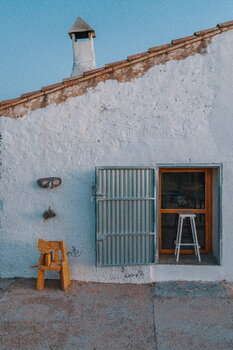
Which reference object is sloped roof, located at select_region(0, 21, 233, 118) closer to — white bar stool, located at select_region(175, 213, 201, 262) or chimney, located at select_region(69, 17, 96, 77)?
white bar stool, located at select_region(175, 213, 201, 262)

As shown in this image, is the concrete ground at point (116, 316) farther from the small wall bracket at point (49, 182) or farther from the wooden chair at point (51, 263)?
the small wall bracket at point (49, 182)

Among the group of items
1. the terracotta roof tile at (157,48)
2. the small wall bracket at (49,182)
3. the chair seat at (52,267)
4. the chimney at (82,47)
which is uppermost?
the chimney at (82,47)

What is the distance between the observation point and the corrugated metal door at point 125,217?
498 centimetres

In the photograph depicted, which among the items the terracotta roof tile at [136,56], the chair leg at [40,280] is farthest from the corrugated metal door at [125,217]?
the terracotta roof tile at [136,56]

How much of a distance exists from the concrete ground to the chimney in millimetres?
5648

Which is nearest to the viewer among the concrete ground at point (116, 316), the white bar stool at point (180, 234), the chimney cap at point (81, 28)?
the concrete ground at point (116, 316)

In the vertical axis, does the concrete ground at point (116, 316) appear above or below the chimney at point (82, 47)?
below

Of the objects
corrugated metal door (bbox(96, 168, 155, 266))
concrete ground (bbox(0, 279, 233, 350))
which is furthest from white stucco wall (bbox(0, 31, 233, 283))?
concrete ground (bbox(0, 279, 233, 350))

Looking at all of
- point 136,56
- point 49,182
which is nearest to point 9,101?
point 49,182

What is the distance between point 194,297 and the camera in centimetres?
462

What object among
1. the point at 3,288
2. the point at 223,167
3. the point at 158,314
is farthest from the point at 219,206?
the point at 3,288

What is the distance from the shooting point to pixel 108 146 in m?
5.14

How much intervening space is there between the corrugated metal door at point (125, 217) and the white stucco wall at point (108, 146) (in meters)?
0.23

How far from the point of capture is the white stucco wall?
507 centimetres
